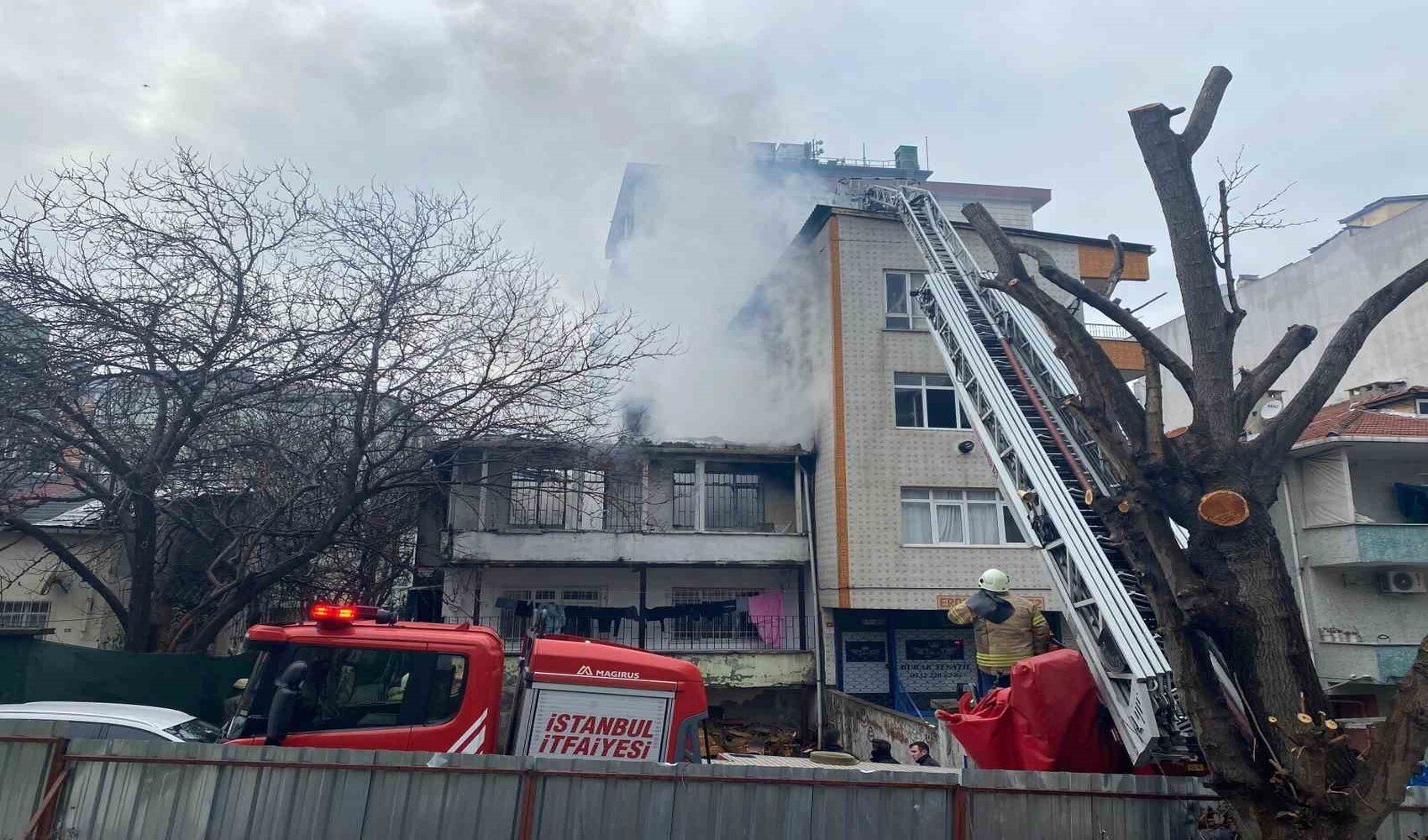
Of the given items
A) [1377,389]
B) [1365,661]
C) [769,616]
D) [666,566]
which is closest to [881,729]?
[769,616]

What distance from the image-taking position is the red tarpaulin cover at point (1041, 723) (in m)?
6.30

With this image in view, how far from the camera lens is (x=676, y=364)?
2139 cm

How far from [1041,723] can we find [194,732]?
6645 mm

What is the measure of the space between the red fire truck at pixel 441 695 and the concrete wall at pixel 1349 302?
19.6 metres

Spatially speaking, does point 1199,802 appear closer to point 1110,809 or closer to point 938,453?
point 1110,809

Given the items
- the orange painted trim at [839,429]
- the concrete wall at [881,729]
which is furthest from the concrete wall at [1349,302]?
the concrete wall at [881,729]

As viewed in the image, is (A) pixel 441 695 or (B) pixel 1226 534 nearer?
(B) pixel 1226 534

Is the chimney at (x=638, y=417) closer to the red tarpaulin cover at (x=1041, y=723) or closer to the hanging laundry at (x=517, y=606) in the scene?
the hanging laundry at (x=517, y=606)

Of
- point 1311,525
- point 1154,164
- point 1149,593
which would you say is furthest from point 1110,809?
point 1311,525

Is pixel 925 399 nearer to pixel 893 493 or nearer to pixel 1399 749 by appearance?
pixel 893 493

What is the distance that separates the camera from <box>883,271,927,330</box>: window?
19.4 metres

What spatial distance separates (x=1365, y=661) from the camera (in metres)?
17.8

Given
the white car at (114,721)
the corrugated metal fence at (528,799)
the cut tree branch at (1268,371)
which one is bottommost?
the corrugated metal fence at (528,799)

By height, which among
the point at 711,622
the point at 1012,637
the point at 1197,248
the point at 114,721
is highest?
the point at 1197,248
